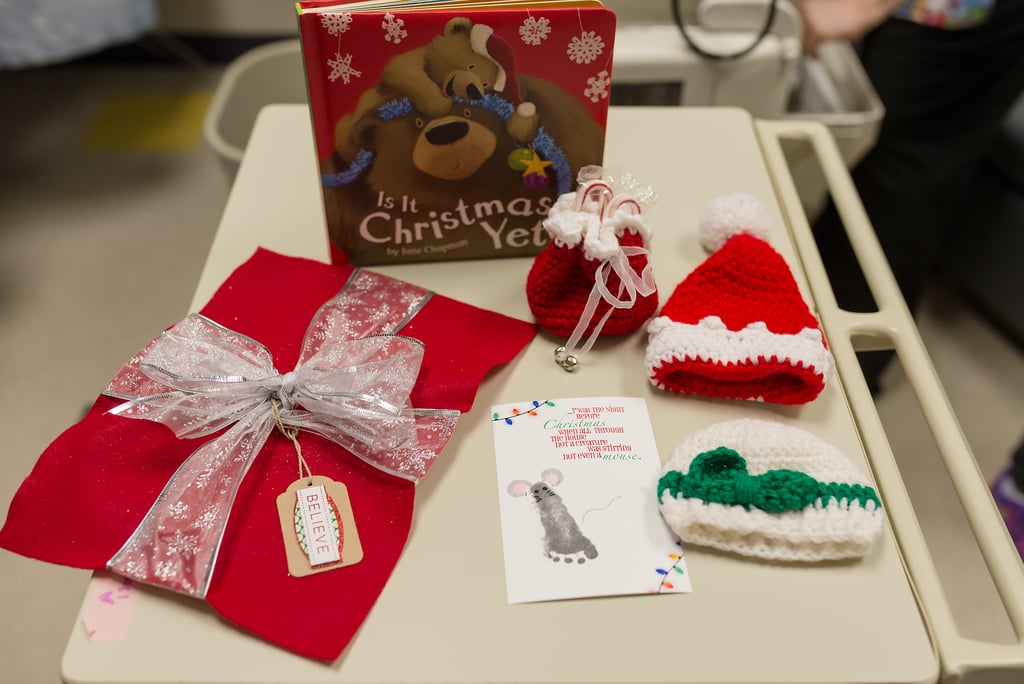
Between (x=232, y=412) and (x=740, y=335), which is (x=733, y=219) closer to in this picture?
(x=740, y=335)

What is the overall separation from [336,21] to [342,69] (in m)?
0.04

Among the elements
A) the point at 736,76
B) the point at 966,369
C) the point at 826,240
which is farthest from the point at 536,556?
the point at 966,369

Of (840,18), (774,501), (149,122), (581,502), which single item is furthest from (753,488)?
(149,122)

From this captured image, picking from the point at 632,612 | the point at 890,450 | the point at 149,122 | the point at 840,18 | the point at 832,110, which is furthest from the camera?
the point at 149,122

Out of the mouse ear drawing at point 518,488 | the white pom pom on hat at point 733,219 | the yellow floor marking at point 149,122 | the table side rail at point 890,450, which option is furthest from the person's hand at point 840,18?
the yellow floor marking at point 149,122

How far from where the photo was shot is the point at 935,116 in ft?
3.62

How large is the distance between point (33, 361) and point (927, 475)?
4.71 ft

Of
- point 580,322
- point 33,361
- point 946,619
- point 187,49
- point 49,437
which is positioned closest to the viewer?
point 946,619

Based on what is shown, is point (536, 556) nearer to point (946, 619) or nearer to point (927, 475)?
point (946, 619)

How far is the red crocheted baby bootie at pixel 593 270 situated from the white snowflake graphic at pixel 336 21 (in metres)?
0.21

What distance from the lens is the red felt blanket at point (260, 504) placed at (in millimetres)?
506

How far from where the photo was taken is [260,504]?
55 centimetres

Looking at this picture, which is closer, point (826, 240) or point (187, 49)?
point (826, 240)

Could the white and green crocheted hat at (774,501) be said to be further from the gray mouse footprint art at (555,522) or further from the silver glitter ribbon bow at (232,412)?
the silver glitter ribbon bow at (232,412)
